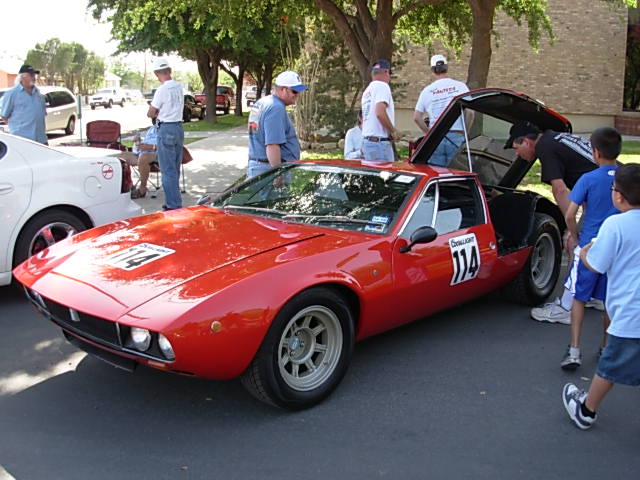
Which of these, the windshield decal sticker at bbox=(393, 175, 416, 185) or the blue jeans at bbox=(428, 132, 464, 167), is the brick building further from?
the windshield decal sticker at bbox=(393, 175, 416, 185)

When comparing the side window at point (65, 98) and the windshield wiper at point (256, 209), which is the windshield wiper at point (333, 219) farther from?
the side window at point (65, 98)

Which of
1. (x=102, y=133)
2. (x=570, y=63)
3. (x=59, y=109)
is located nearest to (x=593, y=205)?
(x=102, y=133)

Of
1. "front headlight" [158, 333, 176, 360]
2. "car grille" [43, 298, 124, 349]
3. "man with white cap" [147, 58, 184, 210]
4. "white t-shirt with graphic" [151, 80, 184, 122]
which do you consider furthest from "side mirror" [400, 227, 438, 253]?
"white t-shirt with graphic" [151, 80, 184, 122]

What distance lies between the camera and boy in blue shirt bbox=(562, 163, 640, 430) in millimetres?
3129

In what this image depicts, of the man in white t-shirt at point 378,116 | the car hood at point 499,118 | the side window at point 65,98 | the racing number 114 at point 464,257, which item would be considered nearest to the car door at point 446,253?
the racing number 114 at point 464,257

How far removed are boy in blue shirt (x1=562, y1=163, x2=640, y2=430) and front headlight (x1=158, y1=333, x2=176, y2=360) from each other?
206 centimetres

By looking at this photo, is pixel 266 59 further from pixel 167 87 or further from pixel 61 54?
pixel 61 54

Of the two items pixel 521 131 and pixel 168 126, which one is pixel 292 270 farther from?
pixel 168 126

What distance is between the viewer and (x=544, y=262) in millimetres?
5734

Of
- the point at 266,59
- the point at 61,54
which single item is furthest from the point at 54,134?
the point at 61,54

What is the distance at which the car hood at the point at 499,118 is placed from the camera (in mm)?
5699

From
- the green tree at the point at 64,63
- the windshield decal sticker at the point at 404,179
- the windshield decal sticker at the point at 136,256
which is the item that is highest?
the green tree at the point at 64,63

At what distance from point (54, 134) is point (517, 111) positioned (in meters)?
20.6

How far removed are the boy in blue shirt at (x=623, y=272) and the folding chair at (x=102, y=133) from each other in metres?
8.88
